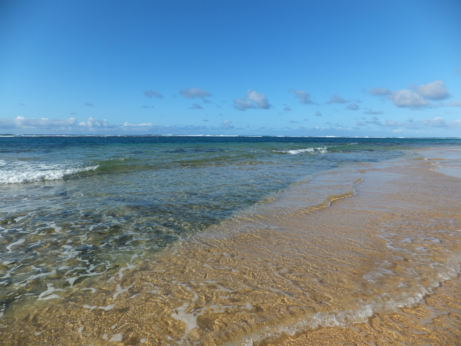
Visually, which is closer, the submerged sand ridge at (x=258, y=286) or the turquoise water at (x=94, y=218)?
the submerged sand ridge at (x=258, y=286)

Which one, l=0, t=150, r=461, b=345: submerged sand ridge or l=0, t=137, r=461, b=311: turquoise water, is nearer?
l=0, t=150, r=461, b=345: submerged sand ridge

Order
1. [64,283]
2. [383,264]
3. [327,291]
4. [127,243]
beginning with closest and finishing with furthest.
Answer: [327,291], [64,283], [383,264], [127,243]

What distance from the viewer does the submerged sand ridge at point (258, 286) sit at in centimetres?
292

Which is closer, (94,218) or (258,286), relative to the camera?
(258,286)

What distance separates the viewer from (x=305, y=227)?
6.16 metres

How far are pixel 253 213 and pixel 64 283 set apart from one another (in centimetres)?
468

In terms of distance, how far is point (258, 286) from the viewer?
371 centimetres

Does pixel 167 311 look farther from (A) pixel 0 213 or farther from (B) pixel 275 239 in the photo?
(A) pixel 0 213

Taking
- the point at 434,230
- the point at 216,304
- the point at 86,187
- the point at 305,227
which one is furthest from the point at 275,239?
the point at 86,187

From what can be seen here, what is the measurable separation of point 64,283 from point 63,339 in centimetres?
126

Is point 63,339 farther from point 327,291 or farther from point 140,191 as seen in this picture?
point 140,191

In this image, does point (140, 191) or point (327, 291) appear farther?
point (140, 191)

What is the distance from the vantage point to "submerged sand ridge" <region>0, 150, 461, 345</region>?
9.58 ft

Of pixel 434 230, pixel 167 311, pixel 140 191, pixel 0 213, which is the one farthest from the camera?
pixel 140 191
